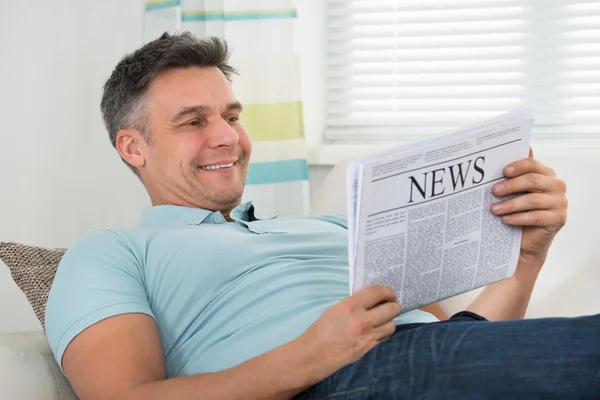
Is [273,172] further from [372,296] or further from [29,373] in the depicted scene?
[372,296]

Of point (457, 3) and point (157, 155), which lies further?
point (457, 3)

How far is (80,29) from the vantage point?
2664 mm

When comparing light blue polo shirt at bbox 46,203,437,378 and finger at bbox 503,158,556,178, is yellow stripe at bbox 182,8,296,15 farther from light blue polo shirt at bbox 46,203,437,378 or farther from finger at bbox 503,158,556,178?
finger at bbox 503,158,556,178

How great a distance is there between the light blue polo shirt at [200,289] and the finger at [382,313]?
0.21 metres

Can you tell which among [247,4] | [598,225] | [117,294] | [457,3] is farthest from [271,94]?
[117,294]

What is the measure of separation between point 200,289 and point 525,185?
57 centimetres

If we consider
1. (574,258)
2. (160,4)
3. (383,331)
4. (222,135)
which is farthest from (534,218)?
(160,4)

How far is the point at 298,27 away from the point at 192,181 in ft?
3.79

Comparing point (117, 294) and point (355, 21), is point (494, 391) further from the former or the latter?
point (355, 21)

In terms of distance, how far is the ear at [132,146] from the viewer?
1.74 metres

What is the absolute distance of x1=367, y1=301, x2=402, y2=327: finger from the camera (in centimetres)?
113

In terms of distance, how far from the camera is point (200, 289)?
1422 millimetres

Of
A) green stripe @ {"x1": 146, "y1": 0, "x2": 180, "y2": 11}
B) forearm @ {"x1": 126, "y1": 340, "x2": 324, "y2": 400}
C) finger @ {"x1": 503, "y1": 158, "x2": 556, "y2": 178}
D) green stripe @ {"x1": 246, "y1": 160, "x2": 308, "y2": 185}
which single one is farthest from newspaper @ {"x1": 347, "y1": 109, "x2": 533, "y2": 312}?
green stripe @ {"x1": 146, "y1": 0, "x2": 180, "y2": 11}

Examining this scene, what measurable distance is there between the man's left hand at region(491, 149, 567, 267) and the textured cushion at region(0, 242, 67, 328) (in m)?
0.86
